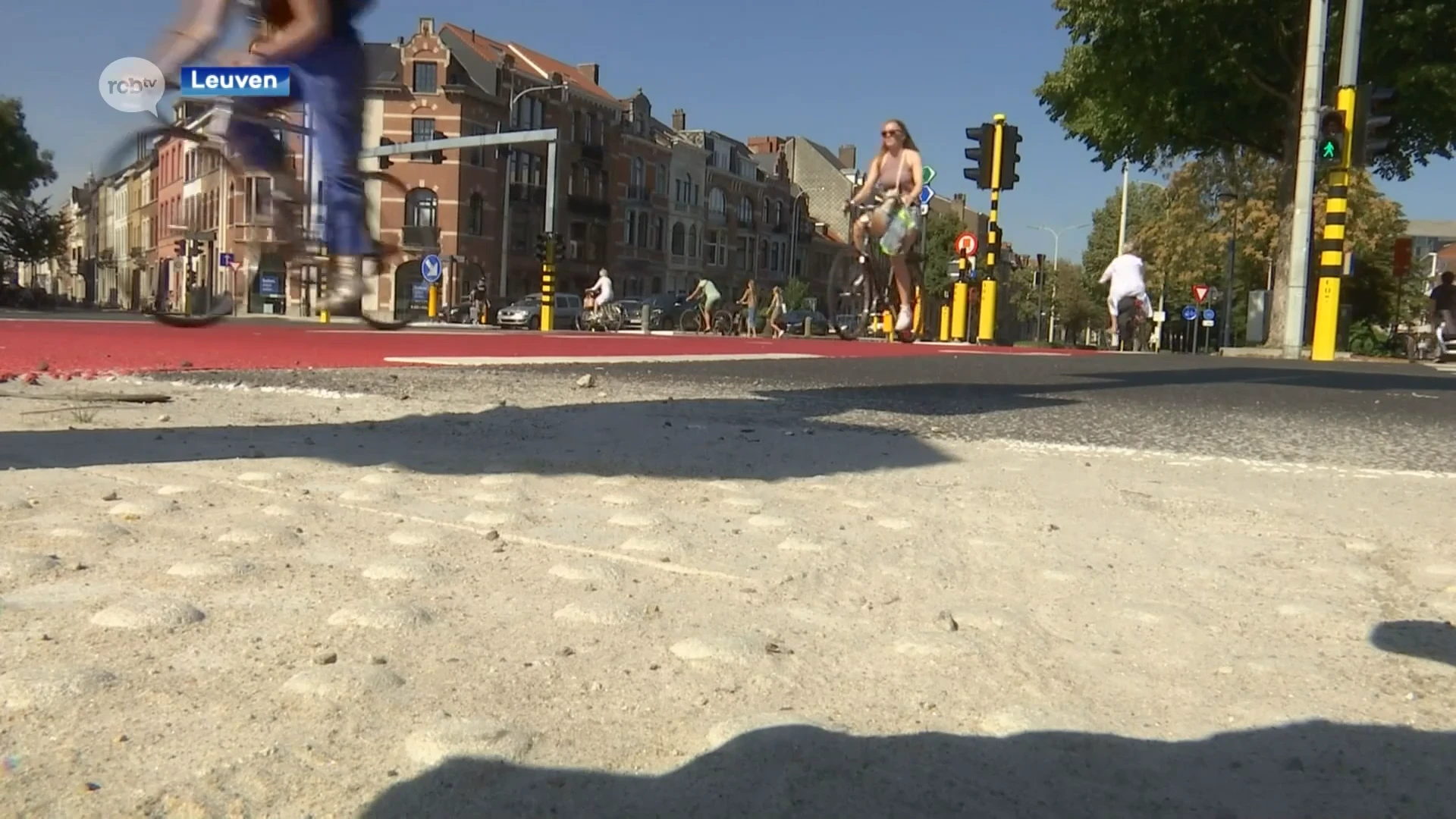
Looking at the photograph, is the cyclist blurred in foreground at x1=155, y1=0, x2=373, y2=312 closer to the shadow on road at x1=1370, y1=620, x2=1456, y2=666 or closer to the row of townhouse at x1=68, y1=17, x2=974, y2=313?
the shadow on road at x1=1370, y1=620, x2=1456, y2=666

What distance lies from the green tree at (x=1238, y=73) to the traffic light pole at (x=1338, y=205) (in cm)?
561

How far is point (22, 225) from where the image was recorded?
57500 mm

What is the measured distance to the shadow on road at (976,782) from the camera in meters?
1.65

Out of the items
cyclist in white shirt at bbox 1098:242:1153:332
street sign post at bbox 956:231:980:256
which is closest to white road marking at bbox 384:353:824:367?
cyclist in white shirt at bbox 1098:242:1153:332

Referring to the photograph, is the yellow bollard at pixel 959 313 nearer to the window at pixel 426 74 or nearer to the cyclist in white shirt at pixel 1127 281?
the cyclist in white shirt at pixel 1127 281

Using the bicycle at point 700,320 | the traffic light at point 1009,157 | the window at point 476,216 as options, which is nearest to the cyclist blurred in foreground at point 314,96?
the traffic light at point 1009,157

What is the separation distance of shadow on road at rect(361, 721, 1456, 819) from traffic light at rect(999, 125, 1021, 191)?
1347cm

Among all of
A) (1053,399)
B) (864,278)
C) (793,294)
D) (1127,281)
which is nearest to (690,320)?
(793,294)

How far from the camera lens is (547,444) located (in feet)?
16.6

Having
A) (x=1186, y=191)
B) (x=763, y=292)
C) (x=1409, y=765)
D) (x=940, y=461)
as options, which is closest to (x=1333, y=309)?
(x=940, y=461)

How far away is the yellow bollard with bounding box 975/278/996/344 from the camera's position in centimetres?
1970

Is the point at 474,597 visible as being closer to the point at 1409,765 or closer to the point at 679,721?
the point at 679,721

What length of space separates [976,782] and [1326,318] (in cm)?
1829

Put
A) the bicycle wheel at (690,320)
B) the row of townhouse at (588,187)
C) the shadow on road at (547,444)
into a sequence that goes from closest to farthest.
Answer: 1. the shadow on road at (547,444)
2. the bicycle wheel at (690,320)
3. the row of townhouse at (588,187)
